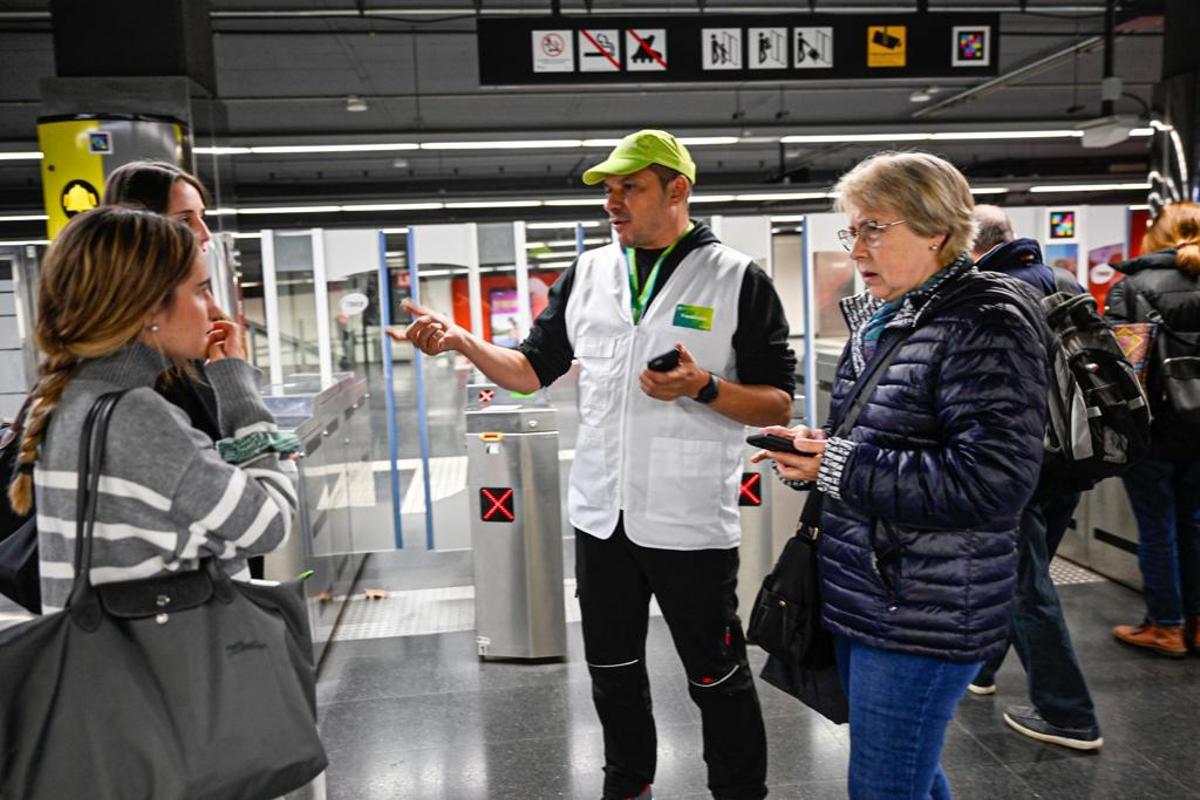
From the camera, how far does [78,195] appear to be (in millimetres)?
3213

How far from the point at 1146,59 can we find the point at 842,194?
34.1ft

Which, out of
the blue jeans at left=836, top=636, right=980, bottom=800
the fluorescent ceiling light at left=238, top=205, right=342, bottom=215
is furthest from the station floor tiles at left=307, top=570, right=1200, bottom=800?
the fluorescent ceiling light at left=238, top=205, right=342, bottom=215

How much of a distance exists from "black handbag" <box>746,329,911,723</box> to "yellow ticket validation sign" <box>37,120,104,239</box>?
2785mm

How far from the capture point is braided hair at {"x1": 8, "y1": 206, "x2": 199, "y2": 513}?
A: 1.23m

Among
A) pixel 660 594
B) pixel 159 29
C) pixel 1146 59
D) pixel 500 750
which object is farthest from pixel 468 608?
pixel 1146 59

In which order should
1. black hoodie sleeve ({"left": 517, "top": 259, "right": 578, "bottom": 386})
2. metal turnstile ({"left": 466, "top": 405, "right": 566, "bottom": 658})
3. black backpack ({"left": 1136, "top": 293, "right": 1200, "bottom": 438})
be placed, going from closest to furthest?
black hoodie sleeve ({"left": 517, "top": 259, "right": 578, "bottom": 386})
black backpack ({"left": 1136, "top": 293, "right": 1200, "bottom": 438})
metal turnstile ({"left": 466, "top": 405, "right": 566, "bottom": 658})

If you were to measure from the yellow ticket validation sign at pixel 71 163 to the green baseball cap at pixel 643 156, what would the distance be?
2.11m

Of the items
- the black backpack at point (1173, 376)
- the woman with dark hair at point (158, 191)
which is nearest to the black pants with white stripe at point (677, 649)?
the woman with dark hair at point (158, 191)

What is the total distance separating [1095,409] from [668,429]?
1.00m

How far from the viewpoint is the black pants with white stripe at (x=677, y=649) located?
6.66 ft

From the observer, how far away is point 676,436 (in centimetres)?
205

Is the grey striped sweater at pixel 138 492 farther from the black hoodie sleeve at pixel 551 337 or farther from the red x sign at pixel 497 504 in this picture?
the red x sign at pixel 497 504

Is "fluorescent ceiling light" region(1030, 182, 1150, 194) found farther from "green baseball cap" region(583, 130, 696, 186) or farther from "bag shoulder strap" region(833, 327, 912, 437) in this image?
"bag shoulder strap" region(833, 327, 912, 437)

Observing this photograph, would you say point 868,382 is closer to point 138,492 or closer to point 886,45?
point 138,492
